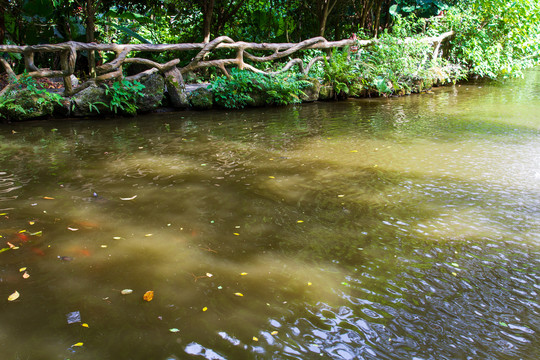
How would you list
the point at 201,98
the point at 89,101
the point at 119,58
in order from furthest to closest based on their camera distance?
the point at 201,98, the point at 119,58, the point at 89,101

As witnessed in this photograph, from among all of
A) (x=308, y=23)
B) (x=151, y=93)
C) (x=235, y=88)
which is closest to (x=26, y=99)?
(x=151, y=93)

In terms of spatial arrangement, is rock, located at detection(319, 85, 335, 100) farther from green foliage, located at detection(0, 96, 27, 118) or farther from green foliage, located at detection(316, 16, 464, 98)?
green foliage, located at detection(0, 96, 27, 118)

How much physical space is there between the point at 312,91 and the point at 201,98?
3164mm

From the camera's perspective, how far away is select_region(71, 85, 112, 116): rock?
8203 millimetres

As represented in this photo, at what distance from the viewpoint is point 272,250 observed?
2939mm

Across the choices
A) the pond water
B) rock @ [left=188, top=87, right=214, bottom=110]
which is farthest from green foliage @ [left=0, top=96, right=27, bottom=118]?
rock @ [left=188, top=87, right=214, bottom=110]

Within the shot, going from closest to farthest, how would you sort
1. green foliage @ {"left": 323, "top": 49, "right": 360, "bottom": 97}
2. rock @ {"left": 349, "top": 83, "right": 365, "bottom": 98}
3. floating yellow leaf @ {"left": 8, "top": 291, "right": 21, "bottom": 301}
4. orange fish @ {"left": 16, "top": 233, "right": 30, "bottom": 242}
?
1. floating yellow leaf @ {"left": 8, "top": 291, "right": 21, "bottom": 301}
2. orange fish @ {"left": 16, "top": 233, "right": 30, "bottom": 242}
3. green foliage @ {"left": 323, "top": 49, "right": 360, "bottom": 97}
4. rock @ {"left": 349, "top": 83, "right": 365, "bottom": 98}

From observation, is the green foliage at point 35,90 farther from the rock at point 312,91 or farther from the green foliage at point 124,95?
the rock at point 312,91

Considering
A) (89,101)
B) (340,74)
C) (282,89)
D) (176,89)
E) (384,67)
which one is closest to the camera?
(89,101)

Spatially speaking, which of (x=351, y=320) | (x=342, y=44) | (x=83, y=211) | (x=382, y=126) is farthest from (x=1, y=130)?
(x=342, y=44)

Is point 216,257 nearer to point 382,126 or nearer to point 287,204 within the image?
point 287,204

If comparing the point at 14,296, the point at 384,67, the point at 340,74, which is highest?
the point at 384,67

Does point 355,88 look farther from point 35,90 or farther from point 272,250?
point 272,250

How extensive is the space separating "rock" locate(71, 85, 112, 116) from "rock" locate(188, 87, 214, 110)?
1.93m
